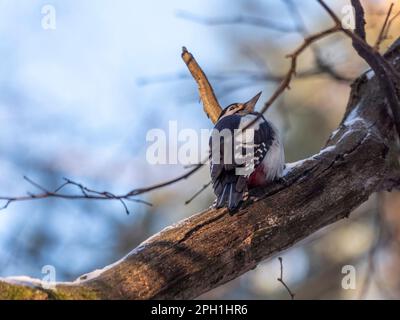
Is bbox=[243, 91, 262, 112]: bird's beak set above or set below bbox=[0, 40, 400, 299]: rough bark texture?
above

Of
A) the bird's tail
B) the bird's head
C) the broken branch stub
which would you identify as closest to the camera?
the bird's tail

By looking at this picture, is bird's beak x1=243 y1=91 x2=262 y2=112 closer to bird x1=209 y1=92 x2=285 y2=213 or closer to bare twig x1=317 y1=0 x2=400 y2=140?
bird x1=209 y1=92 x2=285 y2=213

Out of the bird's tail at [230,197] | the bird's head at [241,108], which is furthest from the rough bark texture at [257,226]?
the bird's head at [241,108]

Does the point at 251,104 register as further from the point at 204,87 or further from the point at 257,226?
the point at 257,226

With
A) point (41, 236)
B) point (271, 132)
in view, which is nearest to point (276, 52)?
point (41, 236)

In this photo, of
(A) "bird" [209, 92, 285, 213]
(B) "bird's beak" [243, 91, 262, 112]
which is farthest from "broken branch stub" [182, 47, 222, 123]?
(B) "bird's beak" [243, 91, 262, 112]

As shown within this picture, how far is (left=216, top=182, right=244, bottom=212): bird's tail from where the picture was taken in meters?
3.44

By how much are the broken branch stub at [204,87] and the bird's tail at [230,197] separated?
829mm

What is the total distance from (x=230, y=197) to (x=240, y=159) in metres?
0.44

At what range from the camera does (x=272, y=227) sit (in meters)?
3.35

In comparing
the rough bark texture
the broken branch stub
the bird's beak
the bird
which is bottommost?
the rough bark texture

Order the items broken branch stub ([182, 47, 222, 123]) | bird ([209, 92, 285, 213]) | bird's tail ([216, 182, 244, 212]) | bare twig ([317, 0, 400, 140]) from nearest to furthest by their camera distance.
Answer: bare twig ([317, 0, 400, 140]) → bird's tail ([216, 182, 244, 212]) → bird ([209, 92, 285, 213]) → broken branch stub ([182, 47, 222, 123])

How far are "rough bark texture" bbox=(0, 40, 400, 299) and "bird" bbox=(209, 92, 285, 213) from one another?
10cm
